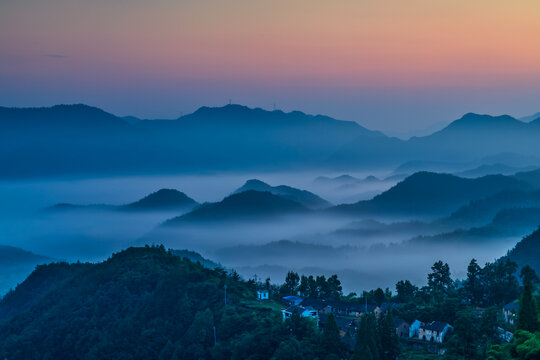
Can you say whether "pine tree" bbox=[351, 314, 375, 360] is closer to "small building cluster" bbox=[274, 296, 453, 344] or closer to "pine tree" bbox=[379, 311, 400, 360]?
"pine tree" bbox=[379, 311, 400, 360]

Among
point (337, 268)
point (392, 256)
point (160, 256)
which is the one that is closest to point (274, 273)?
point (337, 268)

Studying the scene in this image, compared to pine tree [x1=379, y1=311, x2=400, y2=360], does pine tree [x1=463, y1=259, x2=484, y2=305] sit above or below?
above

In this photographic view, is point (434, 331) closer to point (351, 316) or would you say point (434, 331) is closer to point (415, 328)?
point (415, 328)

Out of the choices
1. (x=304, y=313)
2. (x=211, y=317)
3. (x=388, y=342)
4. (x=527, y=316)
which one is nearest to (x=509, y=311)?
(x=388, y=342)

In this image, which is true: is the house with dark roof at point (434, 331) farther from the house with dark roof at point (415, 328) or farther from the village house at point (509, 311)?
the village house at point (509, 311)

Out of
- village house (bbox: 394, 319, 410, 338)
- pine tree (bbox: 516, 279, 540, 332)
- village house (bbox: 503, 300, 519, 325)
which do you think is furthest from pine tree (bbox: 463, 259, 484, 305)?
pine tree (bbox: 516, 279, 540, 332)

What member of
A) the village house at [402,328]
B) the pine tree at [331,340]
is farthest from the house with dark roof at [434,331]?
the pine tree at [331,340]
